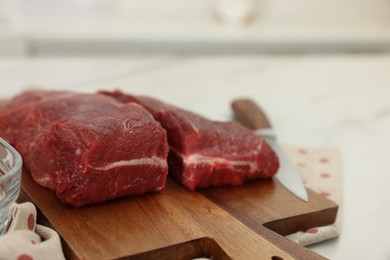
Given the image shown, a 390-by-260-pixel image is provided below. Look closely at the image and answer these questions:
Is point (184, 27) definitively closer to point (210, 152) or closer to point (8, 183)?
point (210, 152)

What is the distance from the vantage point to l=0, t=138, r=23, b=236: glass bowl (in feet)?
3.88

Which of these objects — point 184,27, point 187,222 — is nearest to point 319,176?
point 187,222

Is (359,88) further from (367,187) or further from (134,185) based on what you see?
(134,185)

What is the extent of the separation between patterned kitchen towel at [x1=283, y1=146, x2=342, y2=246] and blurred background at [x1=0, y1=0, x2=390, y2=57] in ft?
5.31

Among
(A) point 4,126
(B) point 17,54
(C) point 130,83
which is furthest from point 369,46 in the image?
(A) point 4,126

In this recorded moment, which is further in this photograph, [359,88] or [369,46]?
[369,46]

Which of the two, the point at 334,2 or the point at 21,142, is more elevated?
the point at 334,2

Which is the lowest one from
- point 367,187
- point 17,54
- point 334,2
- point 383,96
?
point 17,54

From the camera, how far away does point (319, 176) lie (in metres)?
1.76

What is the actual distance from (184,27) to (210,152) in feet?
7.01

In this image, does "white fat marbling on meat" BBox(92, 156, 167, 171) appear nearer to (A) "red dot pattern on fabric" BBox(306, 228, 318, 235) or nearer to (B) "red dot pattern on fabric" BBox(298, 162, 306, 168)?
(A) "red dot pattern on fabric" BBox(306, 228, 318, 235)

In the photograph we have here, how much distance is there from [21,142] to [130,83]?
102 cm

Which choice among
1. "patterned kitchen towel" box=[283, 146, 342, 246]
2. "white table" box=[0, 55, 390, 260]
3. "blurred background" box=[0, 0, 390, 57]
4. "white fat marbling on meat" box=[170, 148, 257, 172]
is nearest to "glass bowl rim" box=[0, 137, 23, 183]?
"white fat marbling on meat" box=[170, 148, 257, 172]

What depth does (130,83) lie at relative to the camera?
8.33 feet
